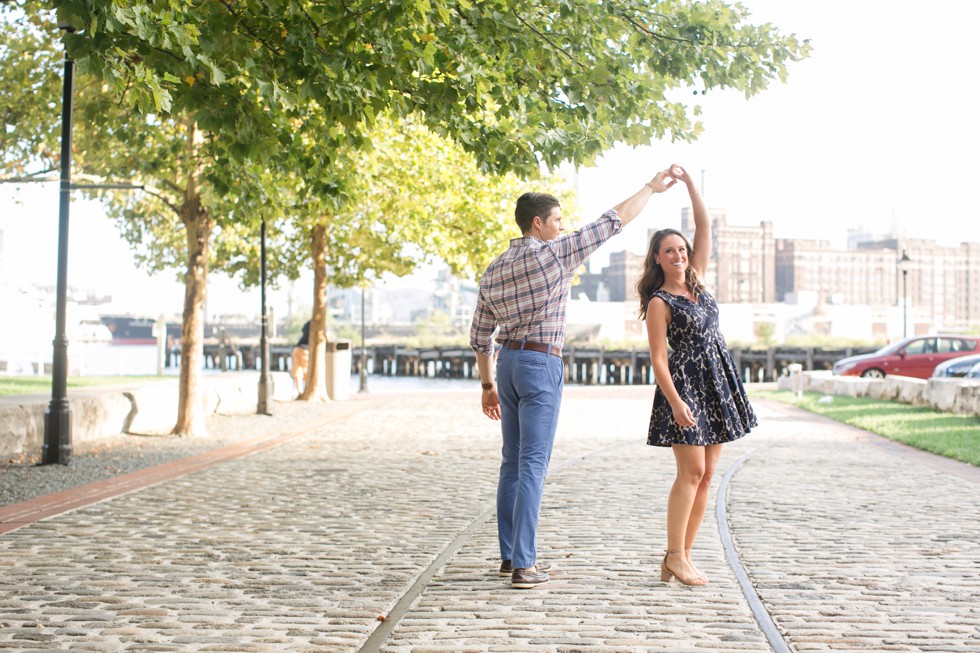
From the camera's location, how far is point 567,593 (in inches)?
224

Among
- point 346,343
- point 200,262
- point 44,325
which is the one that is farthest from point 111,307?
point 200,262

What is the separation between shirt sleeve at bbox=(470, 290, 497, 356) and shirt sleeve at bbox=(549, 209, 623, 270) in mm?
488

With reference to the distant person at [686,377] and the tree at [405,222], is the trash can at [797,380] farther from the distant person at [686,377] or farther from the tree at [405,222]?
the distant person at [686,377]

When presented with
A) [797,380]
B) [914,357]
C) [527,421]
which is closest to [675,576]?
[527,421]

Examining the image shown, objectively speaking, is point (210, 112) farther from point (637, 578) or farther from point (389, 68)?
point (637, 578)

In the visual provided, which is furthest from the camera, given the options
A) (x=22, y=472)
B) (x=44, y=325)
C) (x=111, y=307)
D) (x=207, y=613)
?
(x=111, y=307)

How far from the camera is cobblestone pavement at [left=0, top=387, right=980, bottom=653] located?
194 inches

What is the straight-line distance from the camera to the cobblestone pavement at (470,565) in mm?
4926

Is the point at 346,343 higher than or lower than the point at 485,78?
lower

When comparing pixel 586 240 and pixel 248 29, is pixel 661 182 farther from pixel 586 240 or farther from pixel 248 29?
pixel 248 29

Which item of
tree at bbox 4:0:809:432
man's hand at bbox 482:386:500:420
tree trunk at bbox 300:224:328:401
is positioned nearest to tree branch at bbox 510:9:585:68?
tree at bbox 4:0:809:432

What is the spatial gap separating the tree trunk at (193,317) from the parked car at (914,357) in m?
20.3

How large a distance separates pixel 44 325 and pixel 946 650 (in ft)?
195

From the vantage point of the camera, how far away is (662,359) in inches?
223
